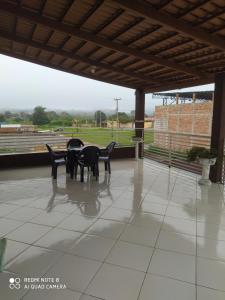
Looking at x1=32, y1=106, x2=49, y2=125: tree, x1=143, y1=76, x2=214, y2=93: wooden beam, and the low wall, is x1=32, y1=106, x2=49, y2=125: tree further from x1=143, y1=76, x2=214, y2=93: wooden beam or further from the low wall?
x1=143, y1=76, x2=214, y2=93: wooden beam

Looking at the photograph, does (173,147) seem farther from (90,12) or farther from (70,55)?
(90,12)

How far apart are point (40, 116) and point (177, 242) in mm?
8323

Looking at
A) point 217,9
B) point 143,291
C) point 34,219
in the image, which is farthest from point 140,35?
point 143,291

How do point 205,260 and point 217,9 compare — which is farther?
point 217,9

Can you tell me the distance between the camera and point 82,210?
3611mm

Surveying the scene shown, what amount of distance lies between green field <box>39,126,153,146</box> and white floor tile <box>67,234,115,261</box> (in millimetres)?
4981

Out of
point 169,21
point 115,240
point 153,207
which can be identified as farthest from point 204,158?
point 115,240

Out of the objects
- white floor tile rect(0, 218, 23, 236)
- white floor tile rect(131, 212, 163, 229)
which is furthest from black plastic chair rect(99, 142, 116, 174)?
white floor tile rect(0, 218, 23, 236)

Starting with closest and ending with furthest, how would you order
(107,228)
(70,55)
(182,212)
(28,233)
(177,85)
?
(28,233)
(107,228)
(182,212)
(70,55)
(177,85)

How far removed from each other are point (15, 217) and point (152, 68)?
476cm

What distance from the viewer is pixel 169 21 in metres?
3.39

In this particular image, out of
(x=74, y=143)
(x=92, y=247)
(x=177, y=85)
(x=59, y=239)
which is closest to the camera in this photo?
(x=92, y=247)

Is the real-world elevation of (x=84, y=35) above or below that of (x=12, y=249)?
above

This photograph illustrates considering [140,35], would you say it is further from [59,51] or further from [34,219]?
[34,219]
